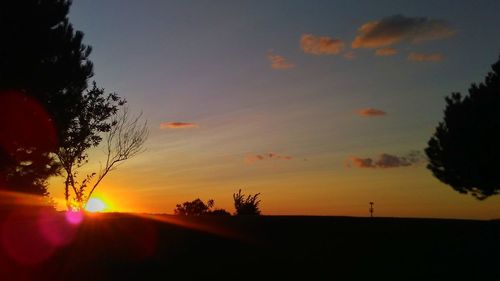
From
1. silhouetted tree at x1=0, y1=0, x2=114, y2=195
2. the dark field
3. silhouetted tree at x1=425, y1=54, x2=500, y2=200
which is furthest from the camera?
silhouetted tree at x1=425, y1=54, x2=500, y2=200

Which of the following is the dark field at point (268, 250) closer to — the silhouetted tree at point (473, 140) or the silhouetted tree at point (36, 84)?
the silhouetted tree at point (36, 84)

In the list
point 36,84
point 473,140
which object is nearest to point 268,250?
point 36,84

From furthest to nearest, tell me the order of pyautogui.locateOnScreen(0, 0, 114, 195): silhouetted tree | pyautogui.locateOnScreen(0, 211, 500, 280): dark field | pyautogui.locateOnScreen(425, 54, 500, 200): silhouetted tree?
pyautogui.locateOnScreen(425, 54, 500, 200): silhouetted tree, pyautogui.locateOnScreen(0, 0, 114, 195): silhouetted tree, pyautogui.locateOnScreen(0, 211, 500, 280): dark field

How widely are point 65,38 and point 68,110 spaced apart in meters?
3.14

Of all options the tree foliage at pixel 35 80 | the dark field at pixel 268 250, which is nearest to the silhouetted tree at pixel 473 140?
the dark field at pixel 268 250

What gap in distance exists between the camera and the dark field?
13852mm

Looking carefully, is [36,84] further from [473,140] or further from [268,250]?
[473,140]

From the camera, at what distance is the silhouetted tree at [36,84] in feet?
68.9

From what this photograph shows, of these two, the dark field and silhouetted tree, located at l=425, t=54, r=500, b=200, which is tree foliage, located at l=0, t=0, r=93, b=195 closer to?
the dark field

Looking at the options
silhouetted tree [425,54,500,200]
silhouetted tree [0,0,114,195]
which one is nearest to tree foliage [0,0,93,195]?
silhouetted tree [0,0,114,195]

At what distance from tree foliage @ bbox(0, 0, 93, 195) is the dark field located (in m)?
6.46

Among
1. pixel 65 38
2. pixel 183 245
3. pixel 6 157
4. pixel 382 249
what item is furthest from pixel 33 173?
pixel 382 249

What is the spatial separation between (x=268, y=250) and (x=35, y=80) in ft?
40.7

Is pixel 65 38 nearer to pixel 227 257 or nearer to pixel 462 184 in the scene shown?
pixel 227 257
